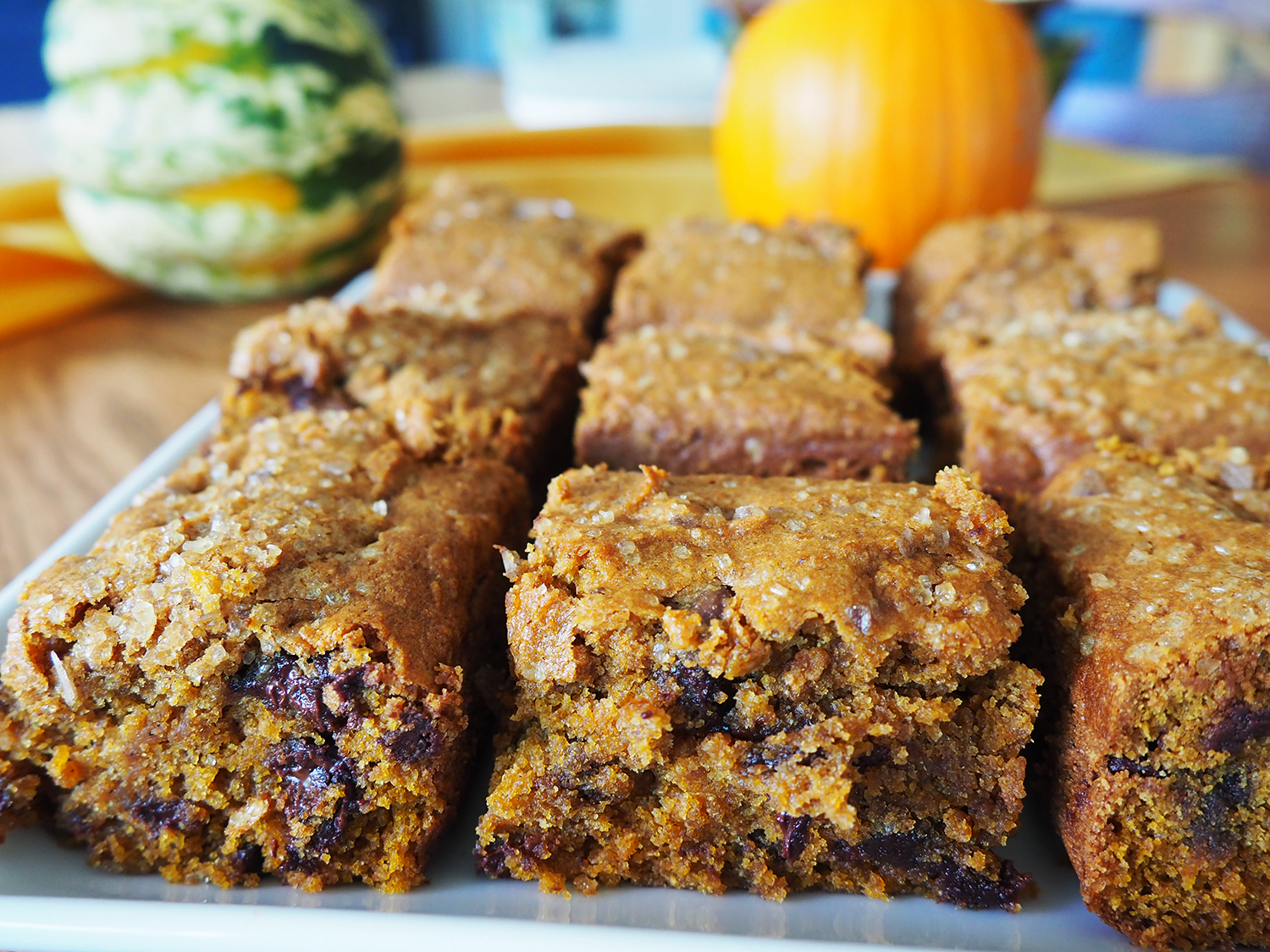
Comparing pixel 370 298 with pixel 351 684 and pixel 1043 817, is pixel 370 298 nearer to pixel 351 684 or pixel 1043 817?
pixel 351 684

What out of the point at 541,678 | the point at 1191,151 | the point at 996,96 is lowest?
the point at 1191,151

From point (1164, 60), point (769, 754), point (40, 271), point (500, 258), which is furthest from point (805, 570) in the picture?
point (1164, 60)

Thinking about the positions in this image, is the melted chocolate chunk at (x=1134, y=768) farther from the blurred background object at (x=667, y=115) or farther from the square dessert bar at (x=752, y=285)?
the blurred background object at (x=667, y=115)

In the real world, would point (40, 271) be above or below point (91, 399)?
above

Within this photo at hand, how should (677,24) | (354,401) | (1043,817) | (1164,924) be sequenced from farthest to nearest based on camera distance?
(677,24), (354,401), (1043,817), (1164,924)

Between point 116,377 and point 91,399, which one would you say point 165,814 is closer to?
point 91,399

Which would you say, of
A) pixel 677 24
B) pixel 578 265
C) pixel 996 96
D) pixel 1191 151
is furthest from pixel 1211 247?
pixel 677 24

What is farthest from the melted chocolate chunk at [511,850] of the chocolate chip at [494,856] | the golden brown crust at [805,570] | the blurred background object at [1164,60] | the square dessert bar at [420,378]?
the blurred background object at [1164,60]
